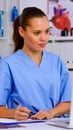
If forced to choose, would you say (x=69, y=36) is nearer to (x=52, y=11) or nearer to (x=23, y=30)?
(x=52, y=11)

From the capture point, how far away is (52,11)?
152 inches

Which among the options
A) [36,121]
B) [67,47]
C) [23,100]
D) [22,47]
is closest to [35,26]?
[22,47]

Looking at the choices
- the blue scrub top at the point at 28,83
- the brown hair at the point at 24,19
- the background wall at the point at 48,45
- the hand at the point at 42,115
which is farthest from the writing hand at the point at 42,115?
the background wall at the point at 48,45

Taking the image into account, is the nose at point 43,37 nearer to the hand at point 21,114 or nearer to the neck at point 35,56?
the neck at point 35,56

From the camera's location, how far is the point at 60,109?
5.82ft

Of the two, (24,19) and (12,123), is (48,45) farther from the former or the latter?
(12,123)

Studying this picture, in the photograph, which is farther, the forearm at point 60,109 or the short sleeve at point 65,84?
the short sleeve at point 65,84

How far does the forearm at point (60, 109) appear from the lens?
173 centimetres

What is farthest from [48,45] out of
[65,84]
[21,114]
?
[21,114]

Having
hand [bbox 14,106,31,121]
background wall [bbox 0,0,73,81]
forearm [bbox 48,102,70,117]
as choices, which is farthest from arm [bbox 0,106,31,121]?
background wall [bbox 0,0,73,81]

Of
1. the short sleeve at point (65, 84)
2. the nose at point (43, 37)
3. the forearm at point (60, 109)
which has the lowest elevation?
the forearm at point (60, 109)

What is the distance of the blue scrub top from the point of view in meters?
1.78

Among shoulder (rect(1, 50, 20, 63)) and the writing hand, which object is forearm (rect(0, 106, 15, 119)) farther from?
shoulder (rect(1, 50, 20, 63))

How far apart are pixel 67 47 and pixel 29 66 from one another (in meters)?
1.71
